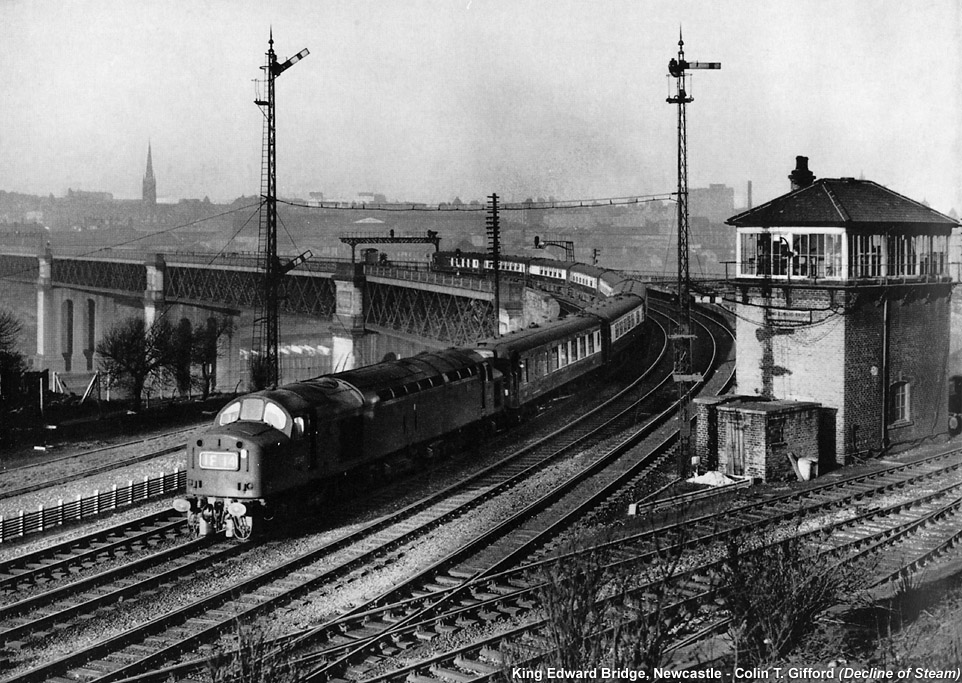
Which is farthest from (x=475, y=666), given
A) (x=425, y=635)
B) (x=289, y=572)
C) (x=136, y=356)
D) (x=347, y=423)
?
(x=136, y=356)

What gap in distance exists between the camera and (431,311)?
61.7m

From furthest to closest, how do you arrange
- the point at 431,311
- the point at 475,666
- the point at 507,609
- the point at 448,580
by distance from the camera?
the point at 431,311 < the point at 448,580 < the point at 507,609 < the point at 475,666

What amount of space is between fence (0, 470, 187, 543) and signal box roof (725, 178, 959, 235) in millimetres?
17566

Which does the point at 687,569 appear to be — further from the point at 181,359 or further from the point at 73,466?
the point at 181,359

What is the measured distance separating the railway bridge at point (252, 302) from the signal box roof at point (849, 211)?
2226cm

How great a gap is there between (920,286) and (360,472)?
1786cm

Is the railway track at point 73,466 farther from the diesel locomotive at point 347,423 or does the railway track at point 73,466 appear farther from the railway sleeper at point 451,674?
the railway sleeper at point 451,674

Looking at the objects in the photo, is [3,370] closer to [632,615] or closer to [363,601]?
[363,601]

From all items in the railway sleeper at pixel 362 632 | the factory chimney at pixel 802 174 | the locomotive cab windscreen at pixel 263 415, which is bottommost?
the railway sleeper at pixel 362 632

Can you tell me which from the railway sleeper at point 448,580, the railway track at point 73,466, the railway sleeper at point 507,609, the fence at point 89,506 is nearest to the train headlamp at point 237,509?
the railway sleeper at point 448,580

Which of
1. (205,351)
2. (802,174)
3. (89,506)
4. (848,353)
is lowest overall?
(89,506)

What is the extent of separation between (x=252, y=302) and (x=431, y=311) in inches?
699

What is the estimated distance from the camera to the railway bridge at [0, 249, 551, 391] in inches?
2301

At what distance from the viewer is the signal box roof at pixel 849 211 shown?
2709 cm
